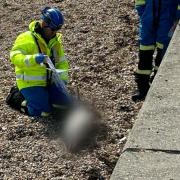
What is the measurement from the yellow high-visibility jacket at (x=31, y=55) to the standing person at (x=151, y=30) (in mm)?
898

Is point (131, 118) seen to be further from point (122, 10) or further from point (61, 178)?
point (122, 10)

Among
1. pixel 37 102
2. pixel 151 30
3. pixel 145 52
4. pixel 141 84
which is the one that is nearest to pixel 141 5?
pixel 151 30

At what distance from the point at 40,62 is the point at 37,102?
0.57m

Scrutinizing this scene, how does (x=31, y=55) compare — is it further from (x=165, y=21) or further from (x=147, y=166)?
(x=147, y=166)

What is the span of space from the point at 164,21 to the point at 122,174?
330 centimetres

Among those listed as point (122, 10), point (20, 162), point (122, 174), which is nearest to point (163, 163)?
point (122, 174)

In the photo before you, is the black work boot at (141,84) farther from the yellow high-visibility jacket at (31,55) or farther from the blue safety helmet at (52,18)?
the blue safety helmet at (52,18)

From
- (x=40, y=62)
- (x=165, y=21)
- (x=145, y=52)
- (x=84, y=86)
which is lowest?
(x=84, y=86)

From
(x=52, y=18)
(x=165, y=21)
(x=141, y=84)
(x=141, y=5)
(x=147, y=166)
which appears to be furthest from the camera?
(x=141, y=84)

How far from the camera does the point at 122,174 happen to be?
341 cm

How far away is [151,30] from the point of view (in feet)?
21.1

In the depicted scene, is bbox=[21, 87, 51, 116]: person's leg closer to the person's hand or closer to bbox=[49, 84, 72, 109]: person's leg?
bbox=[49, 84, 72, 109]: person's leg

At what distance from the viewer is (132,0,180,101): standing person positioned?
6.32 metres

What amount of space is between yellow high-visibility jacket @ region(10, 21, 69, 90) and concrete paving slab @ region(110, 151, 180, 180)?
266 cm
